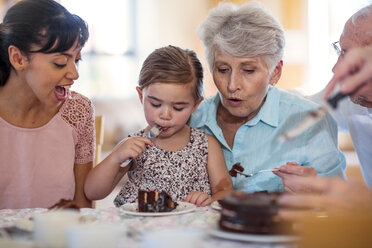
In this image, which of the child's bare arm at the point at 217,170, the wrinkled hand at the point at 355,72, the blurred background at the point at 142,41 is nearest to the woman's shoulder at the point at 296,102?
the child's bare arm at the point at 217,170

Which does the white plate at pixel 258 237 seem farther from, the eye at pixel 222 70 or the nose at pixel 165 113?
the eye at pixel 222 70

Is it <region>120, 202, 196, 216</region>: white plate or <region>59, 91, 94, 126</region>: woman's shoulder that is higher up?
<region>59, 91, 94, 126</region>: woman's shoulder

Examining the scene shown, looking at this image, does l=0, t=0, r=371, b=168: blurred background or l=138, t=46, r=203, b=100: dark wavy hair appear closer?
l=138, t=46, r=203, b=100: dark wavy hair

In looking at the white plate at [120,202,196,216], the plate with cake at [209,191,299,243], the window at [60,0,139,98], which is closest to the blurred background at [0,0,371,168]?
the window at [60,0,139,98]

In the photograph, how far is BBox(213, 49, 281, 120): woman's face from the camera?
71.6 inches

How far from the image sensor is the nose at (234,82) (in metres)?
1.80

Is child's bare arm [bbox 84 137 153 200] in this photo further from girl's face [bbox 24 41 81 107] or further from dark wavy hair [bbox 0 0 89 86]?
dark wavy hair [bbox 0 0 89 86]

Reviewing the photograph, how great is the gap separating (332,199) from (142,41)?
4.55 meters

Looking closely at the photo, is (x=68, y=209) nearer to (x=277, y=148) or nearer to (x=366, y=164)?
(x=277, y=148)

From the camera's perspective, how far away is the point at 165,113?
1683 mm

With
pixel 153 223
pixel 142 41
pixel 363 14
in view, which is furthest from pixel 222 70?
pixel 142 41

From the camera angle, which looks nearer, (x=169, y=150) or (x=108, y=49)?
(x=169, y=150)

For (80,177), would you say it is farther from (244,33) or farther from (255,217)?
(255,217)

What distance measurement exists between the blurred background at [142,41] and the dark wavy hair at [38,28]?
335cm
